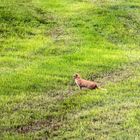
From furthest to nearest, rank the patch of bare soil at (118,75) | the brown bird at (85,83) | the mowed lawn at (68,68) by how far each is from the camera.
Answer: the patch of bare soil at (118,75) → the brown bird at (85,83) → the mowed lawn at (68,68)

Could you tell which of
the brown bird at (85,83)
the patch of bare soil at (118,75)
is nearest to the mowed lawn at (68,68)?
the patch of bare soil at (118,75)

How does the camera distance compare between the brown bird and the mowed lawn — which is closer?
the mowed lawn

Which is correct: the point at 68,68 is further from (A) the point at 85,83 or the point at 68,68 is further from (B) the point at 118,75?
(A) the point at 85,83

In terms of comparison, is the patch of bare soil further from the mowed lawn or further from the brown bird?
the brown bird

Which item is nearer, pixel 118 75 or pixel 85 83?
pixel 85 83

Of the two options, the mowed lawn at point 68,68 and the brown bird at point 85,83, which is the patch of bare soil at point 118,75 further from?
the brown bird at point 85,83

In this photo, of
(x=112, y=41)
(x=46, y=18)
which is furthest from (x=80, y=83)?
(x=46, y=18)

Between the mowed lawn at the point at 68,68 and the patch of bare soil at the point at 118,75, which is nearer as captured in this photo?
the mowed lawn at the point at 68,68

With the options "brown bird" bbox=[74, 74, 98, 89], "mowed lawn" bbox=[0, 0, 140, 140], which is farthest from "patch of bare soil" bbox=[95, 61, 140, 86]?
"brown bird" bbox=[74, 74, 98, 89]

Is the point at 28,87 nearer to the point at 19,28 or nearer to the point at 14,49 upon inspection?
the point at 14,49

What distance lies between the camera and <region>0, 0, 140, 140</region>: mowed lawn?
1842 centimetres

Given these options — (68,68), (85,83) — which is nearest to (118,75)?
(68,68)

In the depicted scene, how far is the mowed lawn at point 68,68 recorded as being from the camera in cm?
1842

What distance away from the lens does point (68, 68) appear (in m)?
27.5
